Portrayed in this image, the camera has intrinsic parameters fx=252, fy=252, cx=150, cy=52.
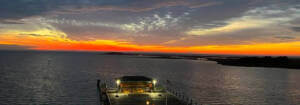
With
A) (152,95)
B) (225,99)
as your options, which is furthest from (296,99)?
(152,95)

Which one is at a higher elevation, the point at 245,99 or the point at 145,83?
the point at 145,83

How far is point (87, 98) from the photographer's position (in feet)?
179

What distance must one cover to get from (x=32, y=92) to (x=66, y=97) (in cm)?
1103

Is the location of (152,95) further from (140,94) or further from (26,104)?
(26,104)

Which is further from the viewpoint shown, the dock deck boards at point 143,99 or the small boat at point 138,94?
the small boat at point 138,94

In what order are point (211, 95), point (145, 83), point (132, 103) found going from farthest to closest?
point (211, 95) → point (145, 83) → point (132, 103)

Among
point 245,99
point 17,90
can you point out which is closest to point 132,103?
point 245,99

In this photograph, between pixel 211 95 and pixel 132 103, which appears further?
pixel 211 95

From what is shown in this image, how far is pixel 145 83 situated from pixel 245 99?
23353mm

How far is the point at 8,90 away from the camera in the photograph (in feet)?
202

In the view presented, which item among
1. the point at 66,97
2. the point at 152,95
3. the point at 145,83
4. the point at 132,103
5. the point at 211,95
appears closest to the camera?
the point at 132,103

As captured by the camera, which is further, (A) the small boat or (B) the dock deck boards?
(A) the small boat

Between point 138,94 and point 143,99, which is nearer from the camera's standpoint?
point 143,99

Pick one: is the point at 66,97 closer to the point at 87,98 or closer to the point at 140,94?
the point at 87,98
